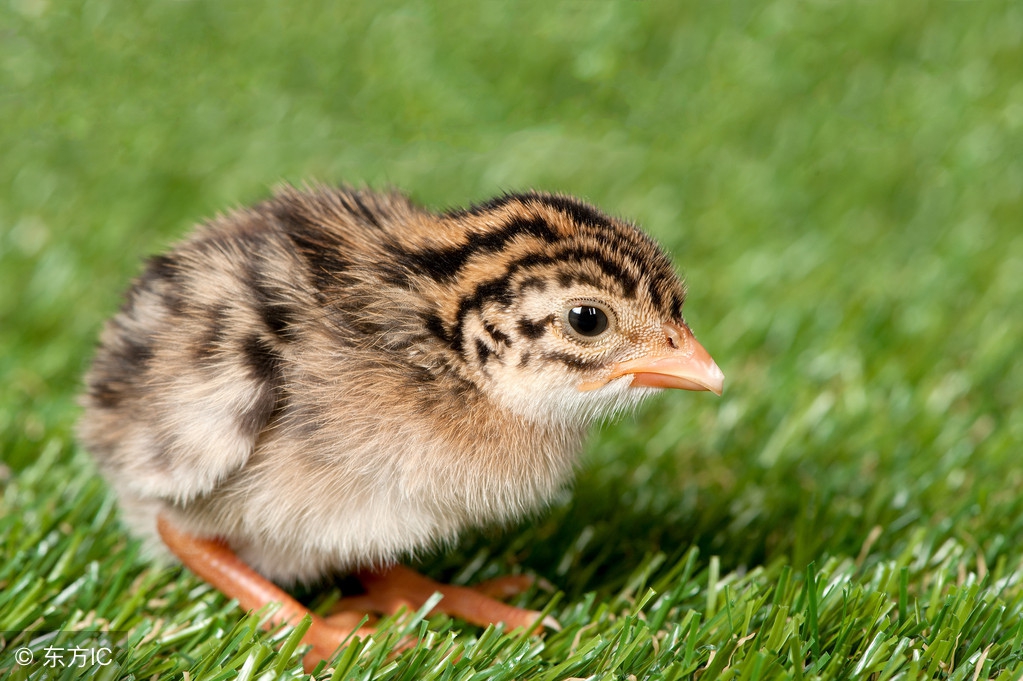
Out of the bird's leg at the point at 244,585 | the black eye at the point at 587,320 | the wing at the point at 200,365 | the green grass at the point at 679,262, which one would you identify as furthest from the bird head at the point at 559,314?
the bird's leg at the point at 244,585

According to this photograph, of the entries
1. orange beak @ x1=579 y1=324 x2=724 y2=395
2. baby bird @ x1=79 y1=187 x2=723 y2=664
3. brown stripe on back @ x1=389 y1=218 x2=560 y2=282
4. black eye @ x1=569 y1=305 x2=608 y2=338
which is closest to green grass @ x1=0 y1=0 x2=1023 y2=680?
baby bird @ x1=79 y1=187 x2=723 y2=664

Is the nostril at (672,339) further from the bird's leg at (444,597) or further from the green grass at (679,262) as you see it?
the bird's leg at (444,597)

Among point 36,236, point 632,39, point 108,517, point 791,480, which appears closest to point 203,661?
point 108,517

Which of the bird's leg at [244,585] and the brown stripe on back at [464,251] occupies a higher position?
the brown stripe on back at [464,251]

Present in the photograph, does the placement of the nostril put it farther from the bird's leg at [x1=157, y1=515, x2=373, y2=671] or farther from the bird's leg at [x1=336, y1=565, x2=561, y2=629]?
the bird's leg at [x1=157, y1=515, x2=373, y2=671]

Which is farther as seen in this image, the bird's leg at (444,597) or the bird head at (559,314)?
the bird's leg at (444,597)

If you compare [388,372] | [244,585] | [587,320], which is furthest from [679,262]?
[244,585]
